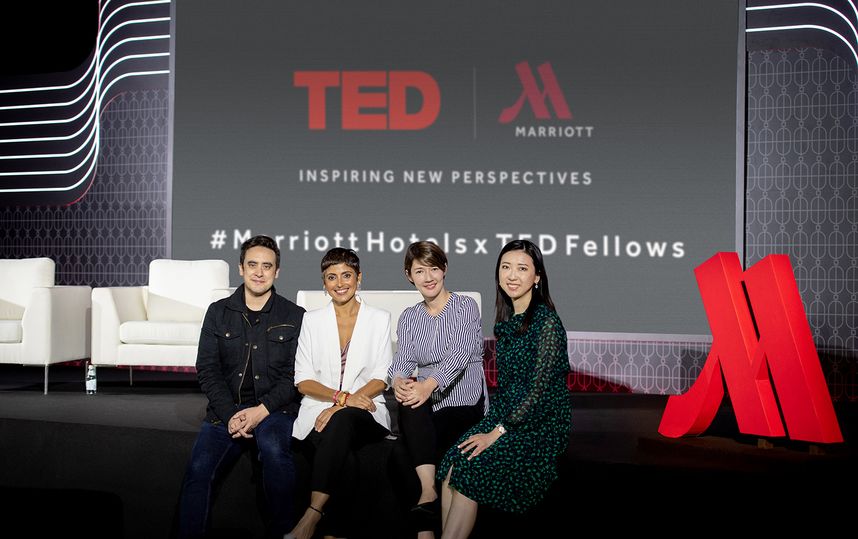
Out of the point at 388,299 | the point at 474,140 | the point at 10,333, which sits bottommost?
the point at 10,333

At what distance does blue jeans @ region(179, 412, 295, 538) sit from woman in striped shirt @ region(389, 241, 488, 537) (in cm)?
43

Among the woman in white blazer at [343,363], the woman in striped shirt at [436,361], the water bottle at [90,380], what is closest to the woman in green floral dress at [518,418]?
the woman in striped shirt at [436,361]

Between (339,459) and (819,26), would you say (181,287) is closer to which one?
(339,459)

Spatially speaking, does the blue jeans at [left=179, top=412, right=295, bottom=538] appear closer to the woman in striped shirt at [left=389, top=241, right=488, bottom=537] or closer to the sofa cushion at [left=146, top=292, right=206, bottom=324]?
the woman in striped shirt at [left=389, top=241, right=488, bottom=537]

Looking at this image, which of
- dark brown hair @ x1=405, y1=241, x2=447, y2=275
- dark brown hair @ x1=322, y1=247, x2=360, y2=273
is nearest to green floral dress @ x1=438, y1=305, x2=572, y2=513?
dark brown hair @ x1=405, y1=241, x2=447, y2=275

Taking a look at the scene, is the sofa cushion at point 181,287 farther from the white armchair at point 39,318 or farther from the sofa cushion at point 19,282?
the sofa cushion at point 19,282

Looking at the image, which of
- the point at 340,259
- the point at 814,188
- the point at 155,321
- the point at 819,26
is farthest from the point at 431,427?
the point at 819,26

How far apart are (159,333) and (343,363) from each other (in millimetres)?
2134

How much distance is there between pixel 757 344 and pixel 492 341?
8.10 ft

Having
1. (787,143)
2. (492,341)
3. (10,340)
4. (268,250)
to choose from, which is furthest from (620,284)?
(10,340)

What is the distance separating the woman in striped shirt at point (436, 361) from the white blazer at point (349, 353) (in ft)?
0.35

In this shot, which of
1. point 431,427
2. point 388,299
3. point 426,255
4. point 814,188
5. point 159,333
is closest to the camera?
point 431,427

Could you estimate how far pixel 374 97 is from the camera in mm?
5559

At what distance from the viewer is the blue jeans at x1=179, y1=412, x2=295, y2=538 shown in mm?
2564
